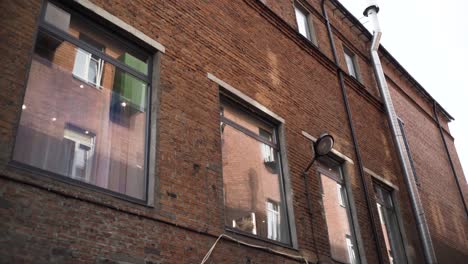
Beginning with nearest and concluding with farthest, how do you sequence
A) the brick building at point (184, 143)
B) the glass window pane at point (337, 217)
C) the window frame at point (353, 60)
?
the brick building at point (184, 143)
the glass window pane at point (337, 217)
the window frame at point (353, 60)

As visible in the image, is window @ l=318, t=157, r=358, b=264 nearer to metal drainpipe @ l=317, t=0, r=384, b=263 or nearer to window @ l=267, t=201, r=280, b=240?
metal drainpipe @ l=317, t=0, r=384, b=263

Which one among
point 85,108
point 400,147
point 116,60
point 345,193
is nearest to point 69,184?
point 85,108

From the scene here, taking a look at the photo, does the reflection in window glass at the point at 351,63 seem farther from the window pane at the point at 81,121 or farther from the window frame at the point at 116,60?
the window pane at the point at 81,121

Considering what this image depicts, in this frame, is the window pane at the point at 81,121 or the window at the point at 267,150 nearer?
the window pane at the point at 81,121

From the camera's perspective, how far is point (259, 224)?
26.0 ft

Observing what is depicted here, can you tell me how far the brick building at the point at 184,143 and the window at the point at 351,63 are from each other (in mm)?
1397

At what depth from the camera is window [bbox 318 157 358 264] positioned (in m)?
9.50

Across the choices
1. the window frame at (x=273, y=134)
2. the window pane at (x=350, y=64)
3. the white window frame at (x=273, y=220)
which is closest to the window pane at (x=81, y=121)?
the window frame at (x=273, y=134)

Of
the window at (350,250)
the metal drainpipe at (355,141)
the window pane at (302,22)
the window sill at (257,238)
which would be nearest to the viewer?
the window sill at (257,238)

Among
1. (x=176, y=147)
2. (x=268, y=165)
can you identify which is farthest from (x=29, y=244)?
(x=268, y=165)

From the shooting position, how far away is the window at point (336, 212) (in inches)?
374

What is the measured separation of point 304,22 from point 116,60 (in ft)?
23.8

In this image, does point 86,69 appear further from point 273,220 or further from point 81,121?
point 273,220

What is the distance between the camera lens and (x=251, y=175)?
834cm
